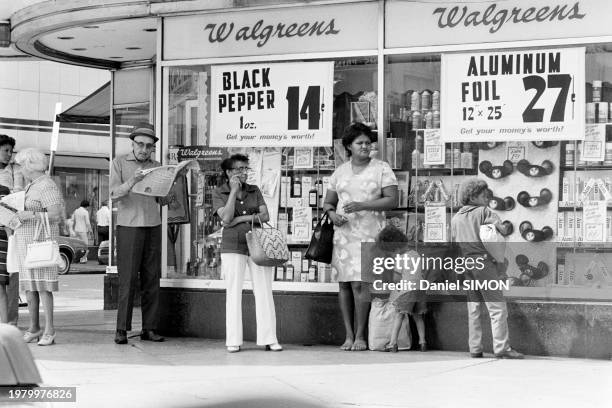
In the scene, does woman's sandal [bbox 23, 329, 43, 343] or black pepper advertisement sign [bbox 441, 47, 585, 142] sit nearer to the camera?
black pepper advertisement sign [bbox 441, 47, 585, 142]

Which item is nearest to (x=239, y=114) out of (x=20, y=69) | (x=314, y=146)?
(x=314, y=146)

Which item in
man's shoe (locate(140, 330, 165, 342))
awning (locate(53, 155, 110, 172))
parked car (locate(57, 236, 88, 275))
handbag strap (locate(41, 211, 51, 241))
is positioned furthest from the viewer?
awning (locate(53, 155, 110, 172))

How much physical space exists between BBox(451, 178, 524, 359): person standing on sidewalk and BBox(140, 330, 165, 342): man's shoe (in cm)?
299

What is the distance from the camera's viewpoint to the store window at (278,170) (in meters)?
10.3

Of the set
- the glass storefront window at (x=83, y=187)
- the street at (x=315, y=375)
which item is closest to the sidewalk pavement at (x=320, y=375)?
the street at (x=315, y=375)

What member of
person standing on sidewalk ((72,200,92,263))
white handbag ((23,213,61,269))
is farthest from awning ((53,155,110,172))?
white handbag ((23,213,61,269))

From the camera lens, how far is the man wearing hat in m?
10.3

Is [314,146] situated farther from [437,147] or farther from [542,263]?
[542,263]

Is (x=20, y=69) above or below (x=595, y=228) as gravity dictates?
above

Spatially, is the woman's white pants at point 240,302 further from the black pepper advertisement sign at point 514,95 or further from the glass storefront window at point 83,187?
the glass storefront window at point 83,187

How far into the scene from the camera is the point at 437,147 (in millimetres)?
10102

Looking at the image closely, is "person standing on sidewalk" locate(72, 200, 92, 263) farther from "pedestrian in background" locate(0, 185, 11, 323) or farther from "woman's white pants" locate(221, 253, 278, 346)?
"woman's white pants" locate(221, 253, 278, 346)

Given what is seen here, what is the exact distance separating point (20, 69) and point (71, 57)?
18.5 metres

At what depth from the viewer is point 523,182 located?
32.3 feet
